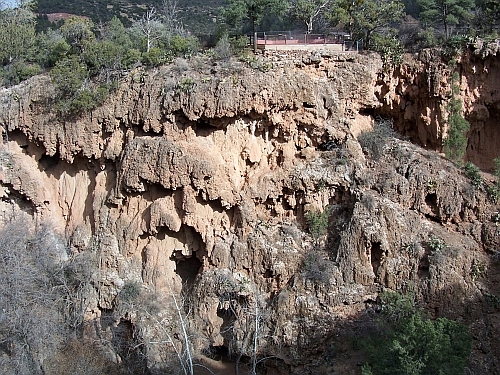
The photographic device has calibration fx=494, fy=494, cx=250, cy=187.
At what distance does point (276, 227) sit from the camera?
17.1 metres

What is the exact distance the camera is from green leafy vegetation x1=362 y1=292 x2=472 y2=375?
427 inches

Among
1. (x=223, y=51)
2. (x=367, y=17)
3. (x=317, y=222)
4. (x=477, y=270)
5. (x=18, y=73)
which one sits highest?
(x=367, y=17)

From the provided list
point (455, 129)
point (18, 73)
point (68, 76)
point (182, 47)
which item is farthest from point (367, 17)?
A: point (18, 73)

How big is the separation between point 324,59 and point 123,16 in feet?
101

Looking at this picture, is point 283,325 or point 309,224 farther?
point 309,224

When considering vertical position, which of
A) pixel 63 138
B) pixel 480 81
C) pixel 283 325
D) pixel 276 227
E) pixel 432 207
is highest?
pixel 480 81

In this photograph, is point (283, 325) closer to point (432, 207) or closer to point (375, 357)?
point (375, 357)

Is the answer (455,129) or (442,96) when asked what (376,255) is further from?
(442,96)

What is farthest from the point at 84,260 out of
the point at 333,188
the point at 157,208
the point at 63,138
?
the point at 333,188

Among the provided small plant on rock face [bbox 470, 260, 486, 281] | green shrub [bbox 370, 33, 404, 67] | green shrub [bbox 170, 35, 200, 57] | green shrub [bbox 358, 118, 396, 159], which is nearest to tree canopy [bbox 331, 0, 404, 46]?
green shrub [bbox 370, 33, 404, 67]

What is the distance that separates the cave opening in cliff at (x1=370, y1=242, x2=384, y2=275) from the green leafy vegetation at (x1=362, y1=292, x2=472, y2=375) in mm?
3371

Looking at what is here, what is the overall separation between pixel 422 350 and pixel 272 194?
24.8ft

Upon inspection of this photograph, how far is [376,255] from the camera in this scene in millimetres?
15516

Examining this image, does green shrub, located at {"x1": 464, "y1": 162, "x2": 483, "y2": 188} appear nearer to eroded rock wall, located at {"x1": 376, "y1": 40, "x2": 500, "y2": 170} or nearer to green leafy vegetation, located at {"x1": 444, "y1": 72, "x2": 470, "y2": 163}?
green leafy vegetation, located at {"x1": 444, "y1": 72, "x2": 470, "y2": 163}
